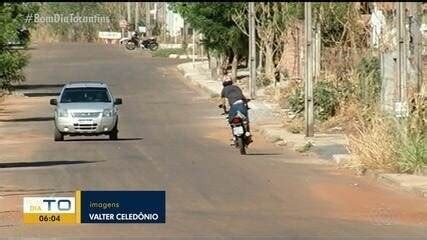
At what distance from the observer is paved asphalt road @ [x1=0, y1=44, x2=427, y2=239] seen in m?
15.4

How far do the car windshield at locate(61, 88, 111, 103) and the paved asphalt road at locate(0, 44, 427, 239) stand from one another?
1140mm

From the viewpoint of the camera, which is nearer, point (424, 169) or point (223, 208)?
point (223, 208)

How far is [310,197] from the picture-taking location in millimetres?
19250

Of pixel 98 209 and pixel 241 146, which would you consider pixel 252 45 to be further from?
pixel 98 209

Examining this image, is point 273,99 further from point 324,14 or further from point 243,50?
point 243,50

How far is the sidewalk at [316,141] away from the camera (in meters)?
20.9

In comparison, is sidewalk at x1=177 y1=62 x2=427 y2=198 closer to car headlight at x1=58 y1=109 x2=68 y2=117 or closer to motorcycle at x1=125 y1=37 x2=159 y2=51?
car headlight at x1=58 y1=109 x2=68 y2=117

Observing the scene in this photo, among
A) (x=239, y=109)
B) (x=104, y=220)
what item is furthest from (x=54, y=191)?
(x=239, y=109)

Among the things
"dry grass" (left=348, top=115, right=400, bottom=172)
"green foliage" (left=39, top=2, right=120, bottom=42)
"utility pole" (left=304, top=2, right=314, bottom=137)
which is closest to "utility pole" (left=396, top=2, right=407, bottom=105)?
"dry grass" (left=348, top=115, right=400, bottom=172)

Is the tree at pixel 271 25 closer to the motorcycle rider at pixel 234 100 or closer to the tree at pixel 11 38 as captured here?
the tree at pixel 11 38

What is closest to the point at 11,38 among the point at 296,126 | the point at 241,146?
the point at 296,126

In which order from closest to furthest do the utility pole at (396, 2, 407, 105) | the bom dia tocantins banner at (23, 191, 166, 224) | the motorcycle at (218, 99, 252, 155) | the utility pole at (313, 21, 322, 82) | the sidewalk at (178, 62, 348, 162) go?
1. the bom dia tocantins banner at (23, 191, 166, 224)
2. the utility pole at (396, 2, 407, 105)
3. the motorcycle at (218, 99, 252, 155)
4. the sidewalk at (178, 62, 348, 162)
5. the utility pole at (313, 21, 322, 82)

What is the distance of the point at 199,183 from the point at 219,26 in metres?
34.0

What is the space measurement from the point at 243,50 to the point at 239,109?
27.7 metres
